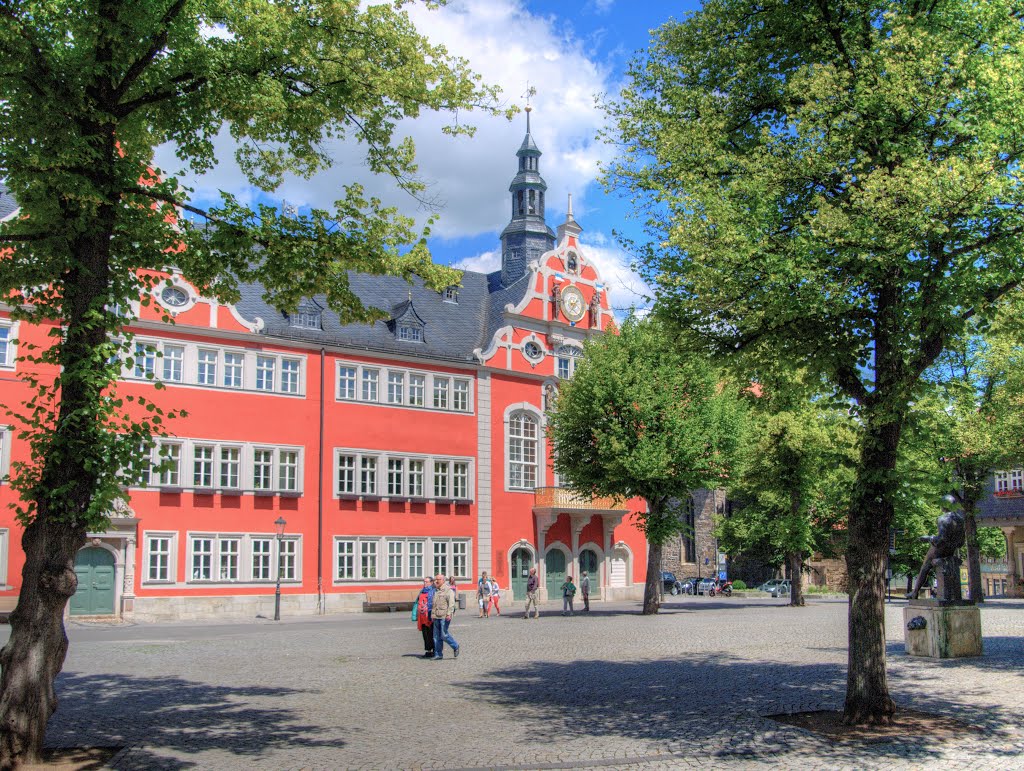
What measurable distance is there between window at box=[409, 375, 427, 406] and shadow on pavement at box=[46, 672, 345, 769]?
24.8 metres

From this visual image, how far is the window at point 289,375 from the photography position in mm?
36125

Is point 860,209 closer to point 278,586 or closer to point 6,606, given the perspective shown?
point 278,586

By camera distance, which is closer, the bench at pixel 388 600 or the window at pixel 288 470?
the window at pixel 288 470

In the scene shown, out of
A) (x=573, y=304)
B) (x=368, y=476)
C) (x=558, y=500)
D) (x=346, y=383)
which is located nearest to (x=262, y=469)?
(x=368, y=476)

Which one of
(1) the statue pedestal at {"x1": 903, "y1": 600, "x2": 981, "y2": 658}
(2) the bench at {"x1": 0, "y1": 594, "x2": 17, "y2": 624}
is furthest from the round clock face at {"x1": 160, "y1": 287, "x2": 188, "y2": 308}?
(1) the statue pedestal at {"x1": 903, "y1": 600, "x2": 981, "y2": 658}

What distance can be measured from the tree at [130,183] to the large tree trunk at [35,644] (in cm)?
2

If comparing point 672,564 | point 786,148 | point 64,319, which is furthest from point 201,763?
point 672,564

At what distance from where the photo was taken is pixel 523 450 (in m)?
42.8

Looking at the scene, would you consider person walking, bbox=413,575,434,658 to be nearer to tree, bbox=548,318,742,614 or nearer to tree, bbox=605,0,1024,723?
tree, bbox=605,0,1024,723

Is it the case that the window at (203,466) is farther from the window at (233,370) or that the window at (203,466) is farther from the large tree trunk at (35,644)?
the large tree trunk at (35,644)

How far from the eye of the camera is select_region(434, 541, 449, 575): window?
39.3m

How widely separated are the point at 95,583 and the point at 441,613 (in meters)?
18.3

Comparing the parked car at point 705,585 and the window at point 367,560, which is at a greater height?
the window at point 367,560

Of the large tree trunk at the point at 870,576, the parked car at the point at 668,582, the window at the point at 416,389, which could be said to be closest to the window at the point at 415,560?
the window at the point at 416,389
